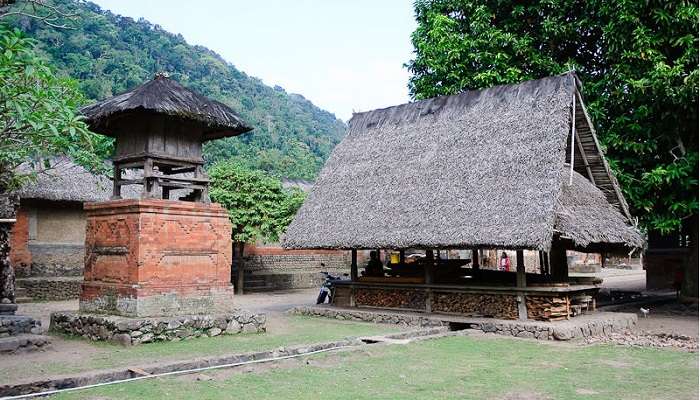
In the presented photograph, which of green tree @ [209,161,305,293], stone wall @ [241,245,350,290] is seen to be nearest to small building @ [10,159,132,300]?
green tree @ [209,161,305,293]

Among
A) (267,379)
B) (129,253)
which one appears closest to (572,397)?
(267,379)

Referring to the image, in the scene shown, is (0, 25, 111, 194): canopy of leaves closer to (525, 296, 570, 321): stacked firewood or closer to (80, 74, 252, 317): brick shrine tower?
(80, 74, 252, 317): brick shrine tower

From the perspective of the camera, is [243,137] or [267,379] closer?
[267,379]

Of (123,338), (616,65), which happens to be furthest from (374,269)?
(616,65)

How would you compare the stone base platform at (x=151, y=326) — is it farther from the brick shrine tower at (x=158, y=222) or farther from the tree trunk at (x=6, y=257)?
the tree trunk at (x=6, y=257)

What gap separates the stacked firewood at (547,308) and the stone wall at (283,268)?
15.1m

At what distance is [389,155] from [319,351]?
24.7 feet

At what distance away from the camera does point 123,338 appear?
1095 cm

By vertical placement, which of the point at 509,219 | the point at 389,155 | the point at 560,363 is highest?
the point at 389,155

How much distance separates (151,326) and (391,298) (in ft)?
21.7

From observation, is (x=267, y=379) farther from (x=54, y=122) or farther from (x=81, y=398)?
(x=54, y=122)

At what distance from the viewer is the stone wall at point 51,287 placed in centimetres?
2050

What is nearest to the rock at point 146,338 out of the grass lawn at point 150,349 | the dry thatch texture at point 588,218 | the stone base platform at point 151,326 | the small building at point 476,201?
the stone base platform at point 151,326

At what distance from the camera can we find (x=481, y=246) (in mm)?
12586
